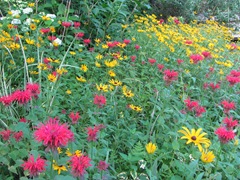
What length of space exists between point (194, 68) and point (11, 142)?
1532mm

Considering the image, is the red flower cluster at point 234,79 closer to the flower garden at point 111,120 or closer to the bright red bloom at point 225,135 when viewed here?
the flower garden at point 111,120

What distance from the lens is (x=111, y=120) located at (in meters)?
1.51

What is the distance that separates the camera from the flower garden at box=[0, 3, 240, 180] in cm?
97

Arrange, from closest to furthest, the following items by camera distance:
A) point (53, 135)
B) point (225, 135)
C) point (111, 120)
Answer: point (53, 135)
point (225, 135)
point (111, 120)

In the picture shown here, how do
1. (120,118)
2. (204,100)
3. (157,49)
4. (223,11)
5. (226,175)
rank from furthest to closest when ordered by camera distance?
(223,11) < (157,49) < (204,100) < (120,118) < (226,175)

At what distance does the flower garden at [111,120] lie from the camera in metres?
0.97

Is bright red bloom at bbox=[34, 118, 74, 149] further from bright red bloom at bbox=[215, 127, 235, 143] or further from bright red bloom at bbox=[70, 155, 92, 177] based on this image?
bright red bloom at bbox=[215, 127, 235, 143]

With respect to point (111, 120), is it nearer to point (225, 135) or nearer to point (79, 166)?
point (225, 135)

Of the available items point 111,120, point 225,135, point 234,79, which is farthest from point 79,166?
point 234,79

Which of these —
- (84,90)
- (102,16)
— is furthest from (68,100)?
(102,16)

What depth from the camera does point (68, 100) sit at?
154 cm

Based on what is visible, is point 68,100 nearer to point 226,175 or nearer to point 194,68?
point 226,175

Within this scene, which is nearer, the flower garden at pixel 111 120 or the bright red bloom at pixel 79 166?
the bright red bloom at pixel 79 166

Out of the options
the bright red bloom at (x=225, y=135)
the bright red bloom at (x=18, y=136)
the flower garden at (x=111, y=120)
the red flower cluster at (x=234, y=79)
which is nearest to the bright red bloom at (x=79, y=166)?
the flower garden at (x=111, y=120)
